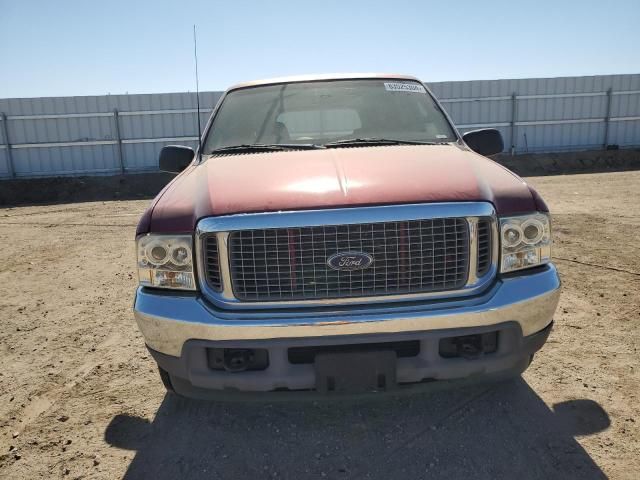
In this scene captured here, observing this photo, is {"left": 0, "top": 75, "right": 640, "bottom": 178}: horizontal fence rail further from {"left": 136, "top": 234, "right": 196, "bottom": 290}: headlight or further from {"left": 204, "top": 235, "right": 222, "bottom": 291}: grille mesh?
A: {"left": 204, "top": 235, "right": 222, "bottom": 291}: grille mesh

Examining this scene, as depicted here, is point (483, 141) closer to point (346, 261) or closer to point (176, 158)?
point (346, 261)

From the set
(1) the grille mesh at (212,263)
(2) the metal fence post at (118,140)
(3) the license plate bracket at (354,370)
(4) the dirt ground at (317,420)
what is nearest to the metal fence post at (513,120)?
(2) the metal fence post at (118,140)

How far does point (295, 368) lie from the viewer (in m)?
2.14

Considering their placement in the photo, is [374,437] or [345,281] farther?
[374,437]

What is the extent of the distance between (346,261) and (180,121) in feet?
51.5

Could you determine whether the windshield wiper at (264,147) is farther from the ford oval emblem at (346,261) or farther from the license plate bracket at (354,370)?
the license plate bracket at (354,370)

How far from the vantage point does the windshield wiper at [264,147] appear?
10.1 feet

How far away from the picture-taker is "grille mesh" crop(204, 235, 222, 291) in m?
2.21

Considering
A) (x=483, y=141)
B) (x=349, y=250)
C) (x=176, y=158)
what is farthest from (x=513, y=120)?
(x=349, y=250)

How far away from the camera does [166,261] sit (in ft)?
7.54

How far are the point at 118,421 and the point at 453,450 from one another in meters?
1.79

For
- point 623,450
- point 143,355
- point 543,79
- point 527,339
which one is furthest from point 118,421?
point 543,79

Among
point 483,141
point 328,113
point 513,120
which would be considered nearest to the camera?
point 483,141

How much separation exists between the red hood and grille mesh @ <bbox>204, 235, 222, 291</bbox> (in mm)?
116
